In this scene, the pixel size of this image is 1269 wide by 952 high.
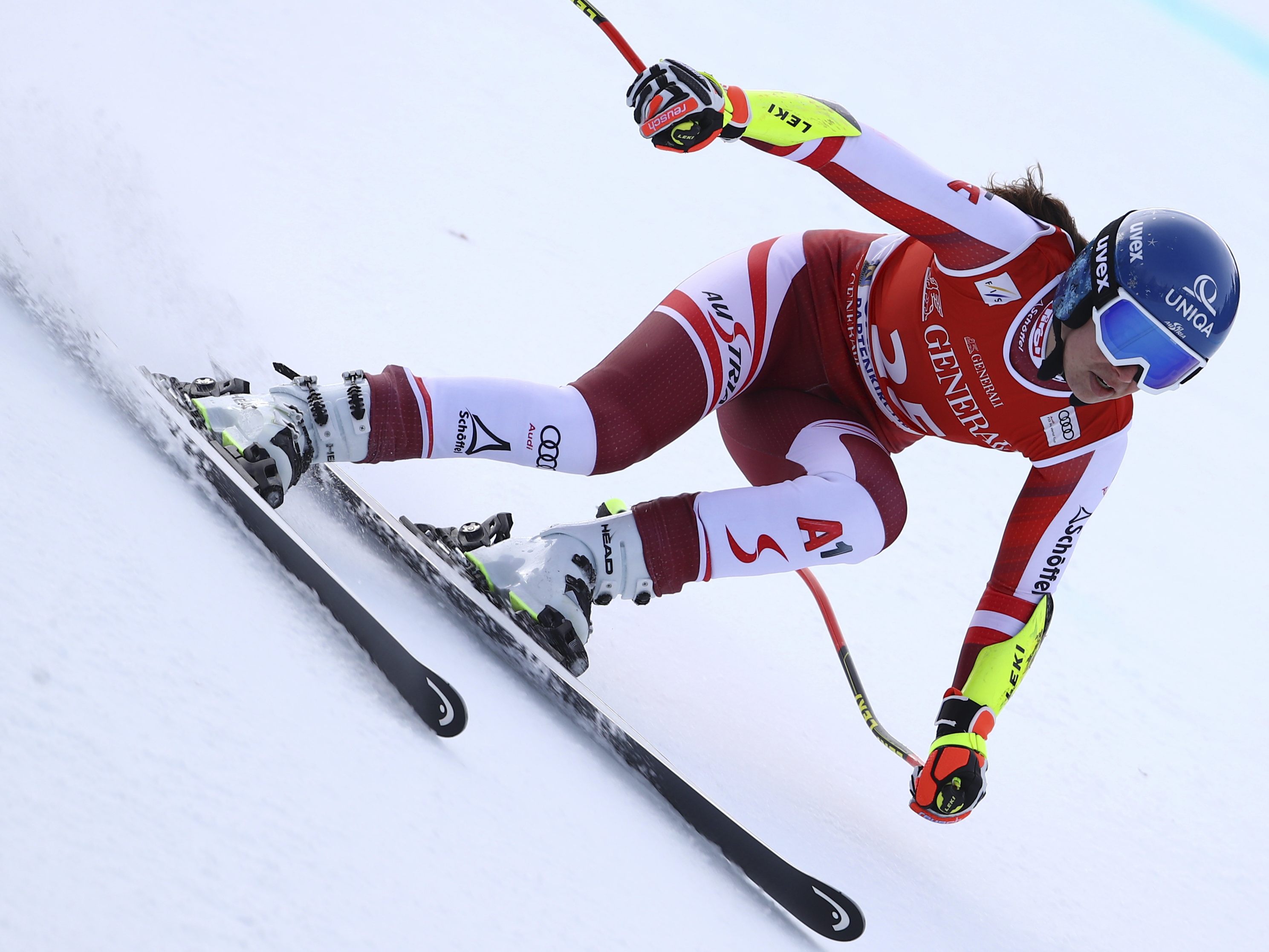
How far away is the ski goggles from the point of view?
1312 mm

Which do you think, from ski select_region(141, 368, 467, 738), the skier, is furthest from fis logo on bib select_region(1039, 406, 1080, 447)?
ski select_region(141, 368, 467, 738)

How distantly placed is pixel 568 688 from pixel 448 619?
0.63 ft

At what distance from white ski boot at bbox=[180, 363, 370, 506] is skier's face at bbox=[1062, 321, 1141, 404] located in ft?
3.00

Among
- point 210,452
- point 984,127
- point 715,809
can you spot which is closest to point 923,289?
point 715,809

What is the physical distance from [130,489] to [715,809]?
749 mm

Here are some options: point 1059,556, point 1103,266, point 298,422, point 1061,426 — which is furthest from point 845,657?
point 298,422

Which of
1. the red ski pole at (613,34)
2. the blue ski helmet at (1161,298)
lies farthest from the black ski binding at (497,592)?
the blue ski helmet at (1161,298)

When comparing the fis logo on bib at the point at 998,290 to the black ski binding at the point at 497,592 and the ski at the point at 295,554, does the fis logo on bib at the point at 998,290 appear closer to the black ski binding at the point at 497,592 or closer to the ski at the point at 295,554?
the black ski binding at the point at 497,592

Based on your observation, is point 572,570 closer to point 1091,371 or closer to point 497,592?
point 497,592

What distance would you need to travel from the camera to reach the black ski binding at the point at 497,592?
1.41m

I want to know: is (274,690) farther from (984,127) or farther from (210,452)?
(984,127)

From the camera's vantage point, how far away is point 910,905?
4.75ft

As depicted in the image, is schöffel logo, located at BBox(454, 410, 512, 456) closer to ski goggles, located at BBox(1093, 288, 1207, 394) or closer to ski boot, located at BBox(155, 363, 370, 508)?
→ ski boot, located at BBox(155, 363, 370, 508)

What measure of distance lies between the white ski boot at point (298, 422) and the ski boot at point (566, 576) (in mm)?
230
